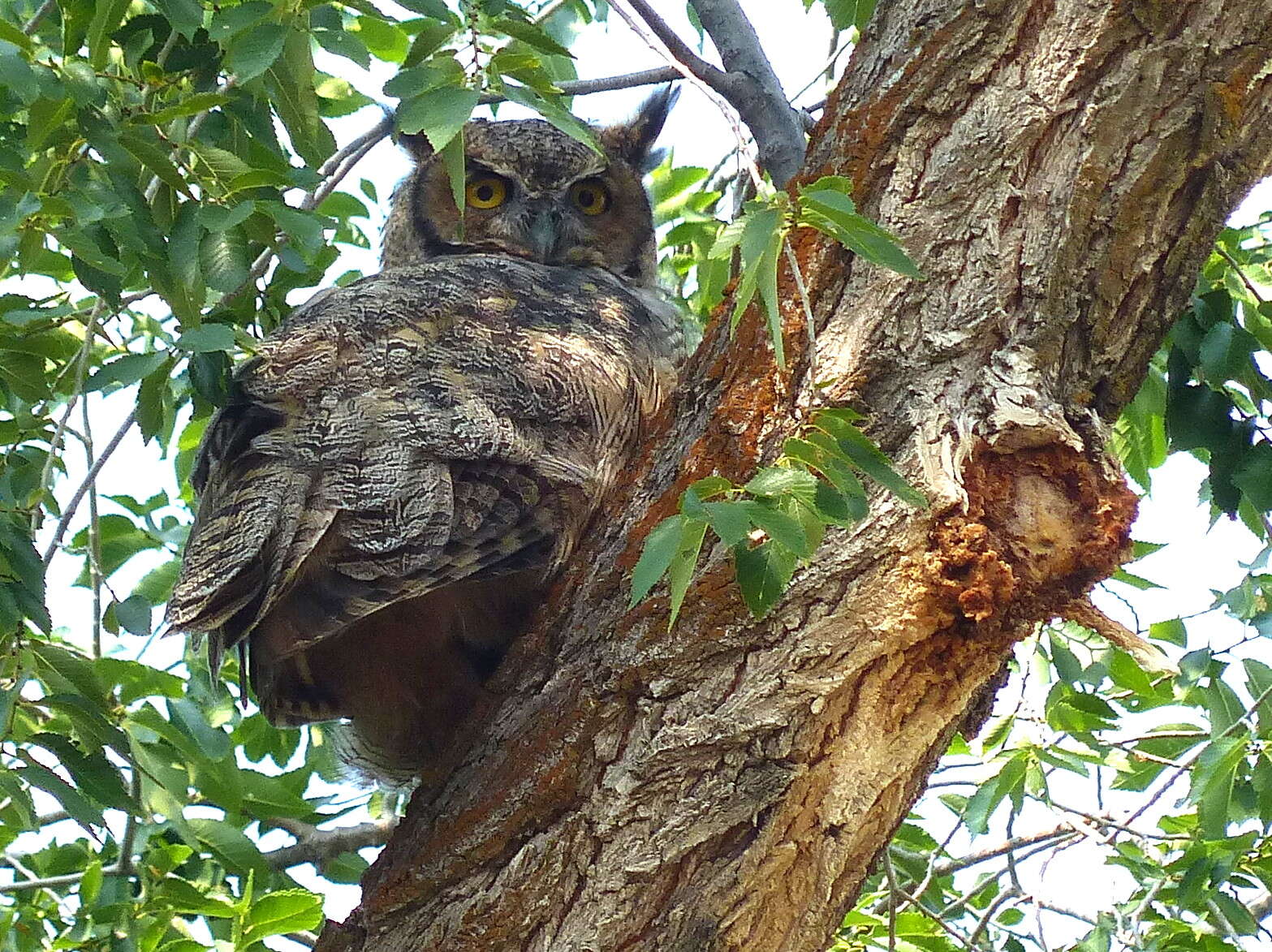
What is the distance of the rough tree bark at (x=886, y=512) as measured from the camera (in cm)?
146

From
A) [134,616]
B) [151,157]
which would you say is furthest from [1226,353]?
[134,616]

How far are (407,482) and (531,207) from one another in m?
1.56

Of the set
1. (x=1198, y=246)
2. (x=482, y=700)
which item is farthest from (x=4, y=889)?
(x=1198, y=246)

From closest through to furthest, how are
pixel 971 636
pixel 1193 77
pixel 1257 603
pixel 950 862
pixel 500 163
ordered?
pixel 971 636, pixel 1193 77, pixel 1257 603, pixel 950 862, pixel 500 163

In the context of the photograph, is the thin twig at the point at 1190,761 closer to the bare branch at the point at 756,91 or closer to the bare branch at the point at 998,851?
the bare branch at the point at 998,851

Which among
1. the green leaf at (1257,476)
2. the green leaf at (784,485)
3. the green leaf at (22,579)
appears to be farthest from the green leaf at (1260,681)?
the green leaf at (22,579)

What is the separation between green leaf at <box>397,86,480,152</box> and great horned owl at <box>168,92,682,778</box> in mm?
546

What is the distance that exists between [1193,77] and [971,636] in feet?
2.36

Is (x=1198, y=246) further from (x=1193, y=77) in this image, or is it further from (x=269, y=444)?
(x=269, y=444)

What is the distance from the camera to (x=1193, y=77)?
1.57 m

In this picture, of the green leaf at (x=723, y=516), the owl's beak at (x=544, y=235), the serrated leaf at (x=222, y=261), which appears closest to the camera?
the green leaf at (x=723, y=516)

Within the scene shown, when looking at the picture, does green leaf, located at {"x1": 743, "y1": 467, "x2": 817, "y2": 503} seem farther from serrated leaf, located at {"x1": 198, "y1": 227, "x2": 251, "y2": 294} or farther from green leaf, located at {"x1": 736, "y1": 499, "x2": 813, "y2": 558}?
serrated leaf, located at {"x1": 198, "y1": 227, "x2": 251, "y2": 294}

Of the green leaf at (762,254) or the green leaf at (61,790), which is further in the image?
the green leaf at (61,790)

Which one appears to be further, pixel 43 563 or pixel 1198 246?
pixel 43 563
